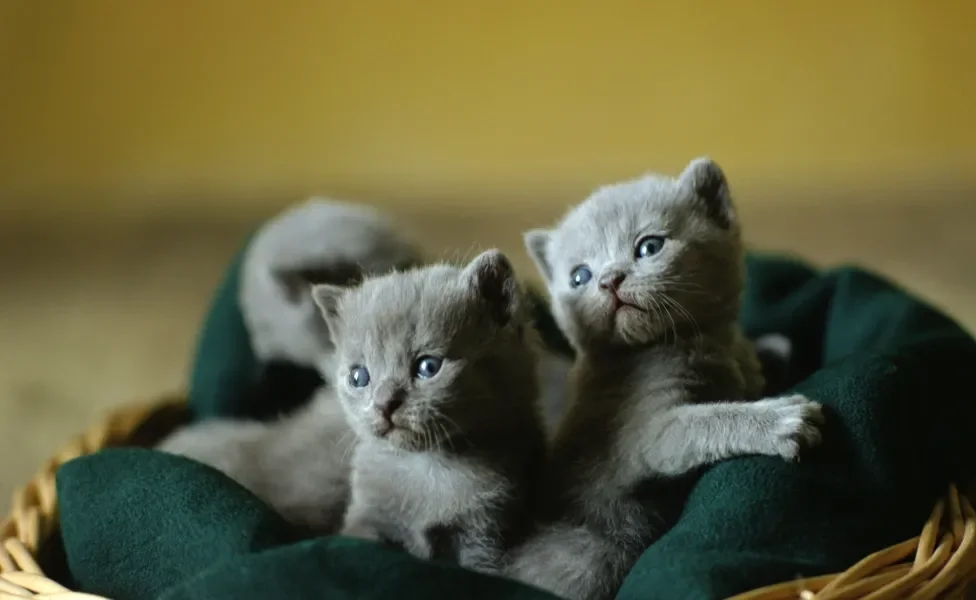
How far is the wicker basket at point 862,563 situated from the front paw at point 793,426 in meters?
0.10

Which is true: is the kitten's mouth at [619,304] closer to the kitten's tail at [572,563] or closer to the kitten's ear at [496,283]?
the kitten's ear at [496,283]

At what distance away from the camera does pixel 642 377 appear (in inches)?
34.7

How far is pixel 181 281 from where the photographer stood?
2.28m

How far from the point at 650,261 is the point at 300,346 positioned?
54cm

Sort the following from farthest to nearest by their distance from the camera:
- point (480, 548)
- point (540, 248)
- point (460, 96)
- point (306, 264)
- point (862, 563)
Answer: point (460, 96)
point (306, 264)
point (540, 248)
point (480, 548)
point (862, 563)

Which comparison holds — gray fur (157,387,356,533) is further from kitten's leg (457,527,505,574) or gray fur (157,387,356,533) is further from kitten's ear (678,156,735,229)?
kitten's ear (678,156,735,229)

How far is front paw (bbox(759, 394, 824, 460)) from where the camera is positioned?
0.77m

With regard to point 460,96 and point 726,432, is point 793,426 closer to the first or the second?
point 726,432

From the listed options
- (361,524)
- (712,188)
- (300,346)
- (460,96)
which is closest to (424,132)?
(460,96)

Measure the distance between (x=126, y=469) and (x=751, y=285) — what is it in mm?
848

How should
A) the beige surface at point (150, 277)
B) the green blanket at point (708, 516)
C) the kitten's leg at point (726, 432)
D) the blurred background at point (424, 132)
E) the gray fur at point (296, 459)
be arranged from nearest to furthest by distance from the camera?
the green blanket at point (708, 516), the kitten's leg at point (726, 432), the gray fur at point (296, 459), the beige surface at point (150, 277), the blurred background at point (424, 132)

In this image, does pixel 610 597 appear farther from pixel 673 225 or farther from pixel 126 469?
pixel 126 469

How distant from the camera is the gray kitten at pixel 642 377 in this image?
2.60 feet

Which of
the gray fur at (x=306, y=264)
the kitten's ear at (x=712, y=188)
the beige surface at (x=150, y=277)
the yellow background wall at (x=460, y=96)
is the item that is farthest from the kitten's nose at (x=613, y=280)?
the yellow background wall at (x=460, y=96)
